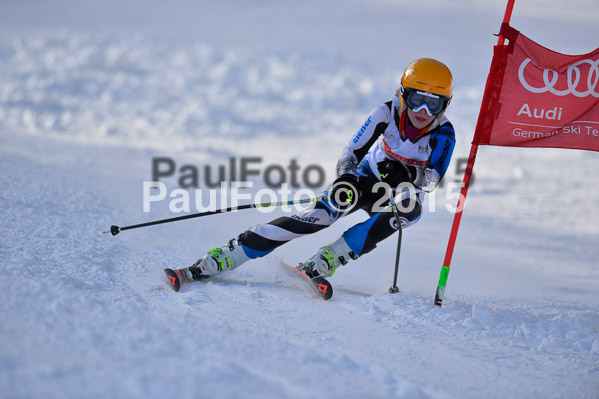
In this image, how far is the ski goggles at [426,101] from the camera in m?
4.04

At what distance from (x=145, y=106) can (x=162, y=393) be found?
22.8m

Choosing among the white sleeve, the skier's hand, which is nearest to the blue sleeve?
the white sleeve

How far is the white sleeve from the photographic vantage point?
14.2ft

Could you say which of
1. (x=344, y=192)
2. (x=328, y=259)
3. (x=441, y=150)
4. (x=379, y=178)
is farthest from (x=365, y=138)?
(x=328, y=259)

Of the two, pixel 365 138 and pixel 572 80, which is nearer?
pixel 572 80

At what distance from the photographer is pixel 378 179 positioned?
14.6 ft

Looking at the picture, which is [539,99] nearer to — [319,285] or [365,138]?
[365,138]

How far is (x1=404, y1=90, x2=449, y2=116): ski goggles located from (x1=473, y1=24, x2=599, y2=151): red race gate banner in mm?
309

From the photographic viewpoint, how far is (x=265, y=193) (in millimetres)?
8391

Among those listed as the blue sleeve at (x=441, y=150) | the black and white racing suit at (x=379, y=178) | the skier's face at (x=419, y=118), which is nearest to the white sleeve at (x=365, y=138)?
the black and white racing suit at (x=379, y=178)

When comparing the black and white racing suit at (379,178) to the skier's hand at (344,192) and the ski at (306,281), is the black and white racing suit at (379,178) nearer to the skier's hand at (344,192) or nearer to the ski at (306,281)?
the skier's hand at (344,192)

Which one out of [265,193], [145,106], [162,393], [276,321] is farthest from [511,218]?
[145,106]

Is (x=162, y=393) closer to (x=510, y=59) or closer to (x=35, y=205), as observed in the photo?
(x=510, y=59)

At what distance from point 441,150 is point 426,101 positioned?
0.41 metres
